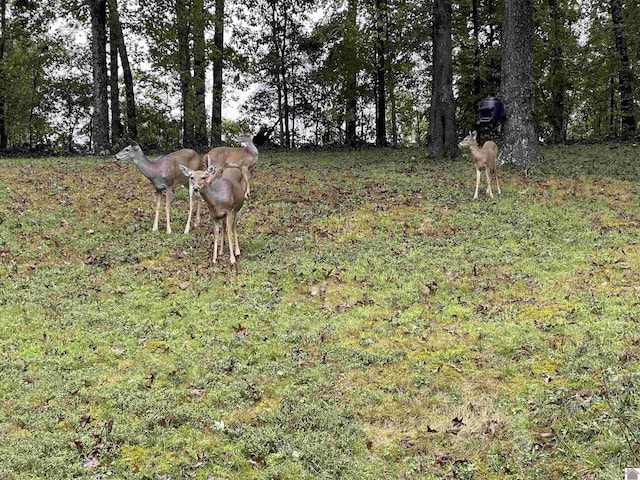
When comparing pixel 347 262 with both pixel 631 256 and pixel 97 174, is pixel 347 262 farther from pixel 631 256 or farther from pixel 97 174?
pixel 97 174

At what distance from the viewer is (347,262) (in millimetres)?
9164

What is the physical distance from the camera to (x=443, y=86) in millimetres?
17266

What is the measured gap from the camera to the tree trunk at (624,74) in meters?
22.2

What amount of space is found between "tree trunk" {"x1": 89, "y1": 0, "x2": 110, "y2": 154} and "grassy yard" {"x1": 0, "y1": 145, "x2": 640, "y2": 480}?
7.37 meters

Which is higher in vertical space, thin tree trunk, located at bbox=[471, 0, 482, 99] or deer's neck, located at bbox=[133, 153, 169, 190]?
thin tree trunk, located at bbox=[471, 0, 482, 99]

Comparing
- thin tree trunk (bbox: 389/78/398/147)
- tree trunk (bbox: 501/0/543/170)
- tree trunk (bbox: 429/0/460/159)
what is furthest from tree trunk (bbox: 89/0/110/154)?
thin tree trunk (bbox: 389/78/398/147)

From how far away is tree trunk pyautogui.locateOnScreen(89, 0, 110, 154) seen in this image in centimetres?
1898

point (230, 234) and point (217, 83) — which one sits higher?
point (217, 83)

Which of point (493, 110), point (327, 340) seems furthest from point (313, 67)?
point (327, 340)

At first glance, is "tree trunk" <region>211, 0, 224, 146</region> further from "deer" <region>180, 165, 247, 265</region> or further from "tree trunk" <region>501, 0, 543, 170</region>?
"deer" <region>180, 165, 247, 265</region>

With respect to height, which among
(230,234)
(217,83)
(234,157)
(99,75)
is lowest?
(230,234)

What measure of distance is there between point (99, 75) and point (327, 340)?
15747 millimetres

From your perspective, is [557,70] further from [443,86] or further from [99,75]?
[99,75]

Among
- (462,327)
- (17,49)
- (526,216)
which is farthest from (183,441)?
(17,49)
